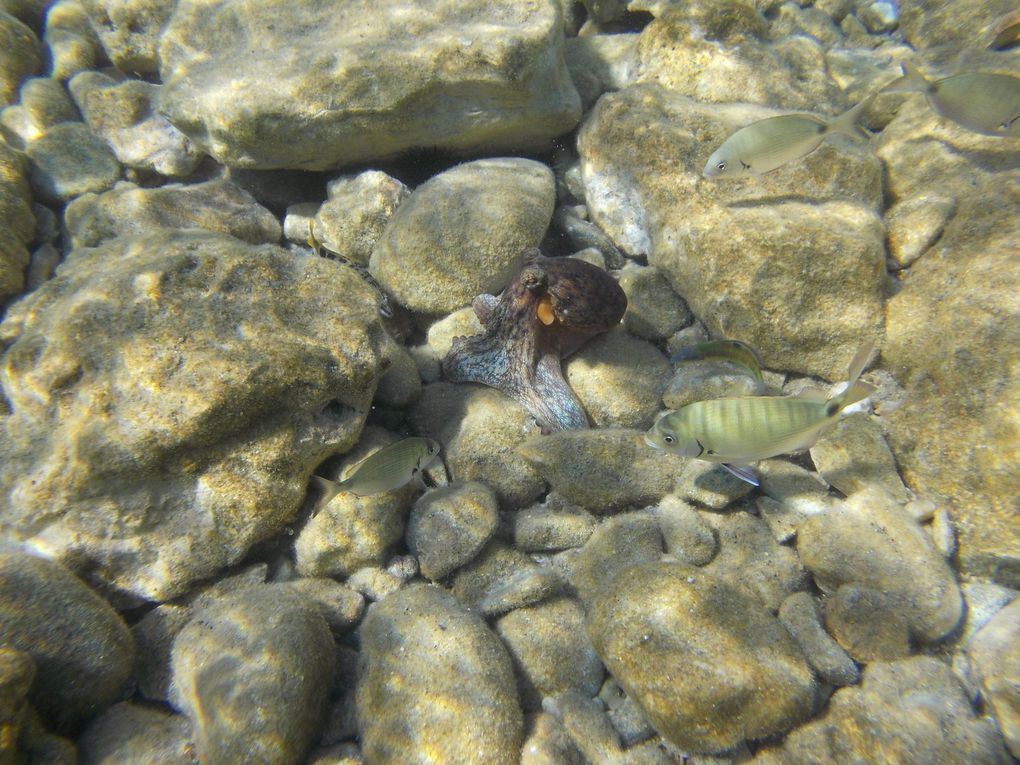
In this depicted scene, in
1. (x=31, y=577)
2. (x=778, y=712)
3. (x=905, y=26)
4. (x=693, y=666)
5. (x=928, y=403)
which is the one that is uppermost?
(x=905, y=26)

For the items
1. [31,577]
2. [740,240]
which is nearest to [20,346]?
[31,577]

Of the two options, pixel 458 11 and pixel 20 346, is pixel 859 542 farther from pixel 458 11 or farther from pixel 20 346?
pixel 458 11

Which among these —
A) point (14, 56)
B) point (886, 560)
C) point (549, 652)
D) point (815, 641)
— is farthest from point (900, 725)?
point (14, 56)

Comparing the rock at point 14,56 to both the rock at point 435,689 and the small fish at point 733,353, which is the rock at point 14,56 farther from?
the small fish at point 733,353

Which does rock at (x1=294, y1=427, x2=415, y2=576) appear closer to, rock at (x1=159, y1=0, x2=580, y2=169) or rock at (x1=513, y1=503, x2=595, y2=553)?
rock at (x1=513, y1=503, x2=595, y2=553)

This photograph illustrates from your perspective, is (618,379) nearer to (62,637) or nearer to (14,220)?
(62,637)

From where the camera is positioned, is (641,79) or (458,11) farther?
(641,79)
